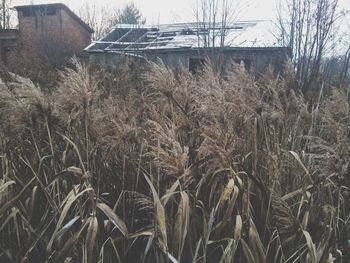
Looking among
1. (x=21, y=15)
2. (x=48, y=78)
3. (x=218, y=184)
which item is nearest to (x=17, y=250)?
(x=218, y=184)

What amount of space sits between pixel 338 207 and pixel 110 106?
5.37 ft

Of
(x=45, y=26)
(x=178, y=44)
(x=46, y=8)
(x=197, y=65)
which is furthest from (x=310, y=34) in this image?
(x=46, y=8)

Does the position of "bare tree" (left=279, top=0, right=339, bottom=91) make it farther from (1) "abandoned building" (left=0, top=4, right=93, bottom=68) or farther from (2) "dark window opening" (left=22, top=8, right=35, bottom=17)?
(2) "dark window opening" (left=22, top=8, right=35, bottom=17)

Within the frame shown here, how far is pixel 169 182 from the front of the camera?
2658 mm

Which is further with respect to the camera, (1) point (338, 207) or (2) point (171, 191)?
(1) point (338, 207)

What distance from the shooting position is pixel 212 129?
2.34m

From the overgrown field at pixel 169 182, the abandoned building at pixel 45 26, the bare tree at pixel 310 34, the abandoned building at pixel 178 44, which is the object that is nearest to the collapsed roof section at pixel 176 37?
the abandoned building at pixel 178 44

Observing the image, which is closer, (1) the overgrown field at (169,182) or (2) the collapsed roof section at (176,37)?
(1) the overgrown field at (169,182)

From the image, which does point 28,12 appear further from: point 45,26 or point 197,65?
point 197,65

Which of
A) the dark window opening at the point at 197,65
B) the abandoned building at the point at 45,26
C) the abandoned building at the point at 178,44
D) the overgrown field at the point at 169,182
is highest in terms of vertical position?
the abandoned building at the point at 45,26

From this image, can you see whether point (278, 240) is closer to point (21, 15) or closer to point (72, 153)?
point (72, 153)

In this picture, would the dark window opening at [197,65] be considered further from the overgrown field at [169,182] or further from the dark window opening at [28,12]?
the dark window opening at [28,12]

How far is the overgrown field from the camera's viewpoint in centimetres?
237

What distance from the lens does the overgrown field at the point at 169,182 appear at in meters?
2.37
